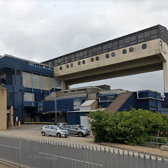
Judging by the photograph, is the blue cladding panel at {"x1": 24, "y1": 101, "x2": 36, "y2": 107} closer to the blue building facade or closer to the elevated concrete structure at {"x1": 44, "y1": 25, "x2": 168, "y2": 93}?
the blue building facade

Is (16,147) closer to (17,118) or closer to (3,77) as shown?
(17,118)

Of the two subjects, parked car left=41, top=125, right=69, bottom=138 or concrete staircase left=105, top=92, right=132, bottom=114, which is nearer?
parked car left=41, top=125, right=69, bottom=138

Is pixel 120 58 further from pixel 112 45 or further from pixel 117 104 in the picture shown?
pixel 117 104

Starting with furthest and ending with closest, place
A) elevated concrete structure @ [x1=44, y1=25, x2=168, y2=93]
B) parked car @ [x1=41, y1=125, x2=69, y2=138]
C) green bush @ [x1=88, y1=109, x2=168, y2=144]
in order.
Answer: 1. elevated concrete structure @ [x1=44, y1=25, x2=168, y2=93]
2. parked car @ [x1=41, y1=125, x2=69, y2=138]
3. green bush @ [x1=88, y1=109, x2=168, y2=144]

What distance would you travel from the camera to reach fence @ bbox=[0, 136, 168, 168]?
609cm

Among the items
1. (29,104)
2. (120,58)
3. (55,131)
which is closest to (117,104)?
(55,131)

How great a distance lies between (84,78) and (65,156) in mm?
62509

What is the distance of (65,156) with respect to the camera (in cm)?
809

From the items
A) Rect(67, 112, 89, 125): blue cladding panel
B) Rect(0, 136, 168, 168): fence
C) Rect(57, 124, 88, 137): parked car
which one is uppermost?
Rect(0, 136, 168, 168): fence

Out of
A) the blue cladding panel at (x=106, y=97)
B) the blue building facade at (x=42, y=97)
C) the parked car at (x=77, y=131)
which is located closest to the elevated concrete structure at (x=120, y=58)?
the blue building facade at (x=42, y=97)

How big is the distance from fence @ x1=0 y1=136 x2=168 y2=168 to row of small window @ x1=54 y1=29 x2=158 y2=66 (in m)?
43.7

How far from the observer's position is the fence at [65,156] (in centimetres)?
609

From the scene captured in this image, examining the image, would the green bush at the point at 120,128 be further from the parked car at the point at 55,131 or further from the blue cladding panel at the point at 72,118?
the blue cladding panel at the point at 72,118

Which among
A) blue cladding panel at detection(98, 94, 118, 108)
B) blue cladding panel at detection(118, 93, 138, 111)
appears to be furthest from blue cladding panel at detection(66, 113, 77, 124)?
blue cladding panel at detection(118, 93, 138, 111)
